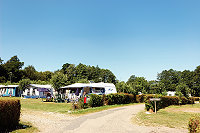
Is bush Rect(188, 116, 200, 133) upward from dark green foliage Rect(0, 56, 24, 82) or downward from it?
downward

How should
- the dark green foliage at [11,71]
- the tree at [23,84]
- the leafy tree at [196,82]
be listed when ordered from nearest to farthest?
the tree at [23,84] < the dark green foliage at [11,71] < the leafy tree at [196,82]

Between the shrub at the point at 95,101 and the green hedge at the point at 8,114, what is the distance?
8768 mm

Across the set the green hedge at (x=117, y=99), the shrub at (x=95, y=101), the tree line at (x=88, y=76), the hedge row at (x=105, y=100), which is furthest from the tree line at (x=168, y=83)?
the shrub at (x=95, y=101)

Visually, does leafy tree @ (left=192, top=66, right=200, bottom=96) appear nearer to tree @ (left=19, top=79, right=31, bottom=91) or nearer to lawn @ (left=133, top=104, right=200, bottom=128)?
lawn @ (left=133, top=104, right=200, bottom=128)

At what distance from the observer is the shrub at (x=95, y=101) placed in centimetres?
1532

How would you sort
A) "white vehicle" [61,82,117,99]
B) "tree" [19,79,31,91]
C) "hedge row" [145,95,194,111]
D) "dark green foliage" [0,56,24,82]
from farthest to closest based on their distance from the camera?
1. "dark green foliage" [0,56,24,82]
2. "tree" [19,79,31,91]
3. "white vehicle" [61,82,117,99]
4. "hedge row" [145,95,194,111]

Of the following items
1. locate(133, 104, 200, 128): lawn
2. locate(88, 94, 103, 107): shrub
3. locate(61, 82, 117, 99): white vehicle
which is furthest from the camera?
locate(61, 82, 117, 99): white vehicle

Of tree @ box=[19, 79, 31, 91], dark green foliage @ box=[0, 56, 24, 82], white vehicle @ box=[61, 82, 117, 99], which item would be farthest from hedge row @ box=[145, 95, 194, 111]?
dark green foliage @ box=[0, 56, 24, 82]

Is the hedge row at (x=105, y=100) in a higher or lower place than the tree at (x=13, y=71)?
lower

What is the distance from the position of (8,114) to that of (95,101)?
9.96 meters

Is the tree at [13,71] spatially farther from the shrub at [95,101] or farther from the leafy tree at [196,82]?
the leafy tree at [196,82]

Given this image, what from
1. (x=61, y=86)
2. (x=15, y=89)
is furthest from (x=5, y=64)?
(x=61, y=86)

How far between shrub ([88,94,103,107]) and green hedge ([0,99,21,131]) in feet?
28.8

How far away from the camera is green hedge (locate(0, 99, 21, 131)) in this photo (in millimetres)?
6189
